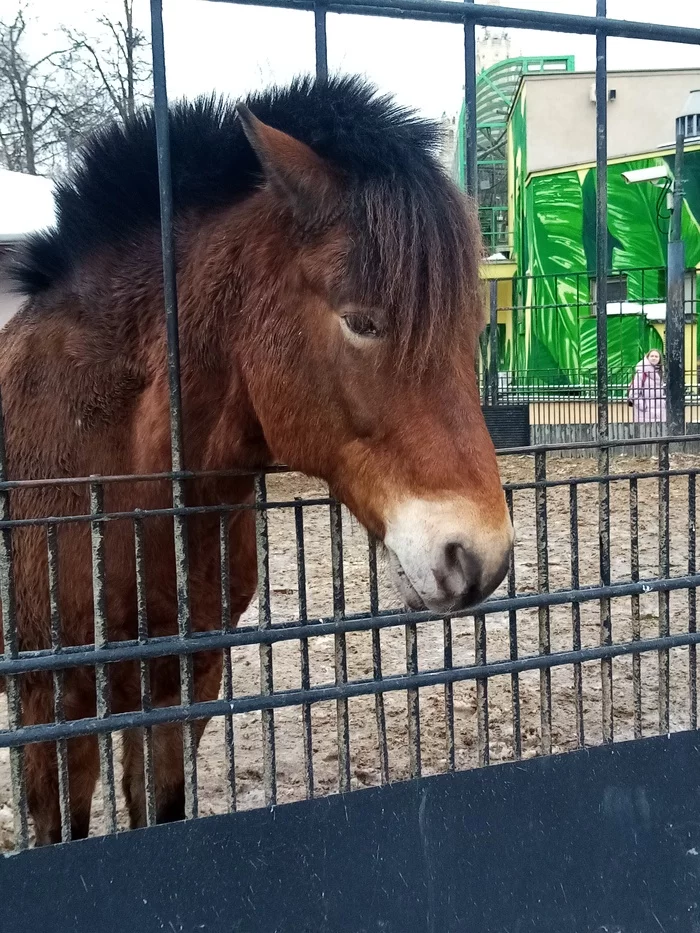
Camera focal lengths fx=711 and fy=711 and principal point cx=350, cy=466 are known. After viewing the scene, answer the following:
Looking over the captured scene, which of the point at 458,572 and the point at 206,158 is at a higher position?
the point at 206,158

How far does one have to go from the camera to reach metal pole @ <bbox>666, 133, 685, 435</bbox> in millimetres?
6184

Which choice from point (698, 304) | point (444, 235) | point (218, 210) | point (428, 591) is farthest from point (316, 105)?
point (698, 304)

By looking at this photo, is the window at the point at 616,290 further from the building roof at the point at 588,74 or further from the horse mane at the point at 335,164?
the horse mane at the point at 335,164

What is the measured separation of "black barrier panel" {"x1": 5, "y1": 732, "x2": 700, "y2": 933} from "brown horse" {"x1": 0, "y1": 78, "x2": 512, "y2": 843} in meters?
0.58

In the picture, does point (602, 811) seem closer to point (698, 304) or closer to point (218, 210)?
point (218, 210)

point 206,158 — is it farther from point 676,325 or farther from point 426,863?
point 676,325

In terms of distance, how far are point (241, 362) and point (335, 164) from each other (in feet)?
1.68

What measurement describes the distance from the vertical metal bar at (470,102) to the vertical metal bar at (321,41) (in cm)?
35

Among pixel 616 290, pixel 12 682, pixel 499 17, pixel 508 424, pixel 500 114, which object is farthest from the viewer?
pixel 500 114

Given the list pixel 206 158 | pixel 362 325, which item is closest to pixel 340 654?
pixel 362 325

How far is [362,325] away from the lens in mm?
1536

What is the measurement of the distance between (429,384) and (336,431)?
0.24 metres

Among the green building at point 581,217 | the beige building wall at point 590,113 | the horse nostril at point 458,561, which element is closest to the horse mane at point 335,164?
the horse nostril at point 458,561

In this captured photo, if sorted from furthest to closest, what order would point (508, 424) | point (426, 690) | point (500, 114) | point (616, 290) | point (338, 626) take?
point (500, 114) → point (616, 290) → point (508, 424) → point (426, 690) → point (338, 626)
